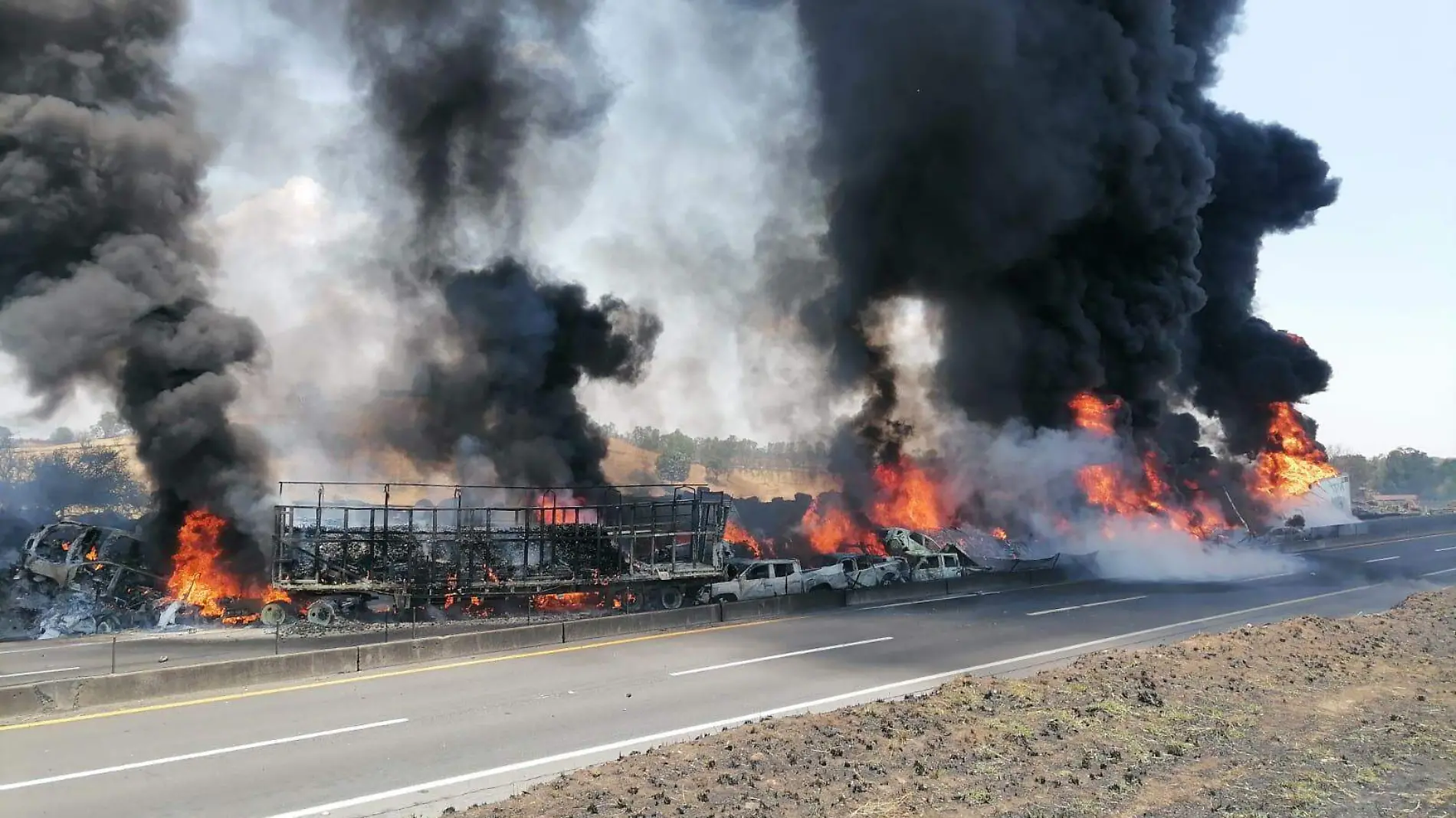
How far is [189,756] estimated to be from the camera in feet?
32.3

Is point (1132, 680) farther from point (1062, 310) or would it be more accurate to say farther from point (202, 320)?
point (1062, 310)

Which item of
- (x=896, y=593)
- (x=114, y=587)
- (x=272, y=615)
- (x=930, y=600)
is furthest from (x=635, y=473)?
(x=272, y=615)

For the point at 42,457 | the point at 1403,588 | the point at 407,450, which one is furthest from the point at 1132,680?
the point at 42,457

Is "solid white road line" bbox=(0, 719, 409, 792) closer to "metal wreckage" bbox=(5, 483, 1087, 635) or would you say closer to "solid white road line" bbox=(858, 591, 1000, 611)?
"metal wreckage" bbox=(5, 483, 1087, 635)

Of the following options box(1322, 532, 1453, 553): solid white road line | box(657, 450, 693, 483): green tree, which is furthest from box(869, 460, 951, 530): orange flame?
box(657, 450, 693, 483): green tree

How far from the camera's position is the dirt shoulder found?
7.53 metres

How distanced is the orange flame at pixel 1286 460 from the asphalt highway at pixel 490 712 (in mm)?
34187

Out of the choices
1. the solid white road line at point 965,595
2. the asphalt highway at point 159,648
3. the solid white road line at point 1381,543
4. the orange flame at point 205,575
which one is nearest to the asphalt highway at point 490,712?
the solid white road line at point 965,595

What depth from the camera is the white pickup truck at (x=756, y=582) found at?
2348 cm

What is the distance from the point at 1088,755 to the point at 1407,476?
4459 inches

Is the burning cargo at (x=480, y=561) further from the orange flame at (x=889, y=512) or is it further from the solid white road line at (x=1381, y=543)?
the solid white road line at (x=1381, y=543)

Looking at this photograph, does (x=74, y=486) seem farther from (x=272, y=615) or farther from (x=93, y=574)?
(x=272, y=615)

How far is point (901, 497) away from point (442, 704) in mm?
31192

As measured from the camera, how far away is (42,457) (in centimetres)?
6306
